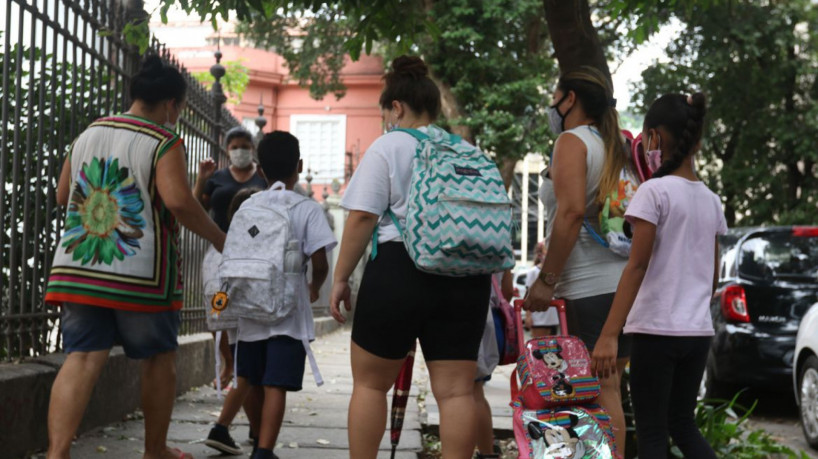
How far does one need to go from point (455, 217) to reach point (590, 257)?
32.7 inches

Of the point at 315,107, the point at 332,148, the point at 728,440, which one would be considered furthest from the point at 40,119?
the point at 315,107

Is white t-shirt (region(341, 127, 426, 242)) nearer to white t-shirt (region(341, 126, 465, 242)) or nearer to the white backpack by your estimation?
white t-shirt (region(341, 126, 465, 242))

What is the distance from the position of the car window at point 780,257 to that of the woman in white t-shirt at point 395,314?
5.73 meters

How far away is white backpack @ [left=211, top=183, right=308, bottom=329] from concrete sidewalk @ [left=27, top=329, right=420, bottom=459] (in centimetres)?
106

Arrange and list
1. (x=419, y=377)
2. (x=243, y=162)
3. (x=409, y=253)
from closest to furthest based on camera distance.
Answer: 1. (x=409, y=253)
2. (x=243, y=162)
3. (x=419, y=377)

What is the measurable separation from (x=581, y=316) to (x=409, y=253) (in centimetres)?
88

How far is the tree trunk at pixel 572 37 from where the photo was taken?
5.66 metres

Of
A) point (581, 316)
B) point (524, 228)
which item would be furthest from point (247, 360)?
point (524, 228)

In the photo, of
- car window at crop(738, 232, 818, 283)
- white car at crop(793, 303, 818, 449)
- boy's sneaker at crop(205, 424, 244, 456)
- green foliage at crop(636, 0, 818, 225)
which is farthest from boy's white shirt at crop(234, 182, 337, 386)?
green foliage at crop(636, 0, 818, 225)

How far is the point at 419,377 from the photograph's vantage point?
11.3 meters

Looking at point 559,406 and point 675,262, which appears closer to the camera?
point 559,406

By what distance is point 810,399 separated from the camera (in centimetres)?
779

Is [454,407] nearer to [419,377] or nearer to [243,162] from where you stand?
[243,162]

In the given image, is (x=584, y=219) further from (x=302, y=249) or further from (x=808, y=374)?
(x=808, y=374)
